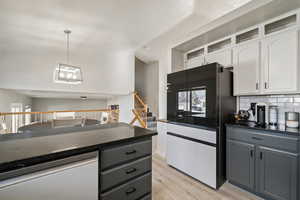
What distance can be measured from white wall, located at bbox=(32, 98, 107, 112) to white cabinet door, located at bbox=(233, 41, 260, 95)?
681cm

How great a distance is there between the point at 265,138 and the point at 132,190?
5.62 ft

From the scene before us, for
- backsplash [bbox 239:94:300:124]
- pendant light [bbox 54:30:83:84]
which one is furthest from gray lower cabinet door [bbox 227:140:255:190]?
pendant light [bbox 54:30:83:84]

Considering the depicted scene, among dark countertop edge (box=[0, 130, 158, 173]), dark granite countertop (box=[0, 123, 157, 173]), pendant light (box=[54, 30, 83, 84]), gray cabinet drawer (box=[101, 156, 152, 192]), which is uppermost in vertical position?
pendant light (box=[54, 30, 83, 84])

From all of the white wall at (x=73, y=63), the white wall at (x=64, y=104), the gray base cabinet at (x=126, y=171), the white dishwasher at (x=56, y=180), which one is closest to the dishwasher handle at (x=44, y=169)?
the white dishwasher at (x=56, y=180)

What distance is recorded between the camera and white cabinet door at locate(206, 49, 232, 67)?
2365 mm

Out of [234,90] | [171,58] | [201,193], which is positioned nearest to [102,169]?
[201,193]

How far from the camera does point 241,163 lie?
6.27 ft

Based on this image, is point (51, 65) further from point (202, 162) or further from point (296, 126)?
point (296, 126)

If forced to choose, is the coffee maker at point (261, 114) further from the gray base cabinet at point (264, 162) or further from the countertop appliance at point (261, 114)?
the gray base cabinet at point (264, 162)

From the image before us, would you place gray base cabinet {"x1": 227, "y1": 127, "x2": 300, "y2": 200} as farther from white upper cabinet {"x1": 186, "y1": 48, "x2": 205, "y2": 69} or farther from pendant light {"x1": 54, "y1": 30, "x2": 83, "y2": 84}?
pendant light {"x1": 54, "y1": 30, "x2": 83, "y2": 84}

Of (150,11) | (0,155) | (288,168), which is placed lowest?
(288,168)

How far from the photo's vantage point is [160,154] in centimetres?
325

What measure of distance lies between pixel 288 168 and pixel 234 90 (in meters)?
1.20

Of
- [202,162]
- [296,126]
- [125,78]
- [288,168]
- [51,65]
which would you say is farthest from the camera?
[125,78]
